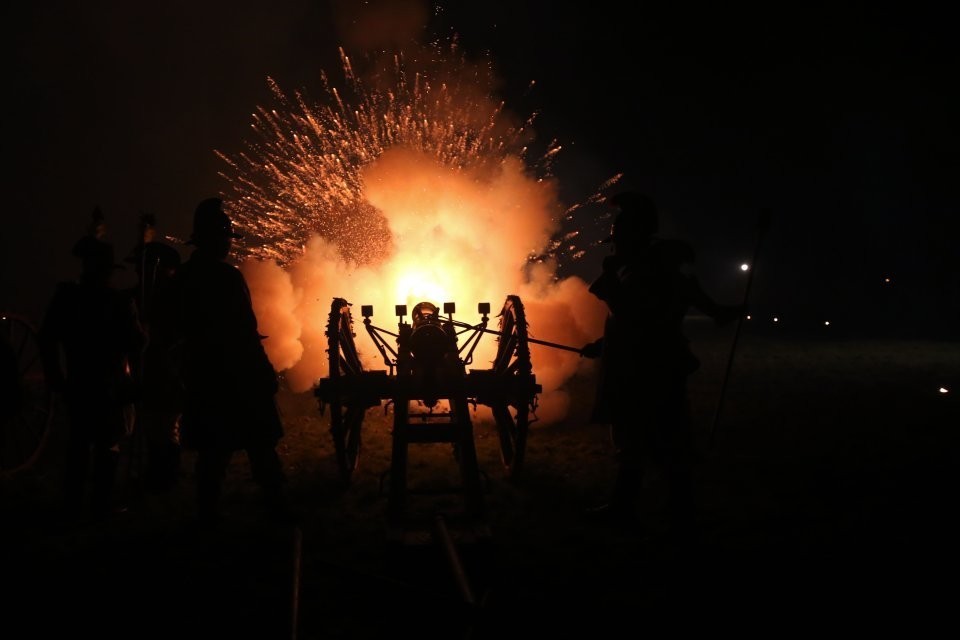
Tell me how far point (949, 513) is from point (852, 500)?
589 millimetres

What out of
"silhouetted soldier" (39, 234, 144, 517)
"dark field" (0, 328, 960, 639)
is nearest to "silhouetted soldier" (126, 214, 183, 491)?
"dark field" (0, 328, 960, 639)

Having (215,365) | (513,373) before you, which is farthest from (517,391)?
(215,365)

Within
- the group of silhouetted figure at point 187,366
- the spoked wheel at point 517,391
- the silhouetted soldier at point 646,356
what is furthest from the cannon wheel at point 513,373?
the group of silhouetted figure at point 187,366

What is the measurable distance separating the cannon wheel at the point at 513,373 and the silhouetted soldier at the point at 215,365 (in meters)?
1.97

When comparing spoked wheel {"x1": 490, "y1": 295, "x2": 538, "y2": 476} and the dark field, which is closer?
the dark field

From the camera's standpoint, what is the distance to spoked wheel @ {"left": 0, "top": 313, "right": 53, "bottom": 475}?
9.09 feet

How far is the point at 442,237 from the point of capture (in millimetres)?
10969

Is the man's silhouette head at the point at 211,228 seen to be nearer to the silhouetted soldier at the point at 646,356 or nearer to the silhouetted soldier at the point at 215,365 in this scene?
the silhouetted soldier at the point at 215,365

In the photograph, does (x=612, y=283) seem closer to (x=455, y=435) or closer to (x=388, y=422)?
(x=455, y=435)

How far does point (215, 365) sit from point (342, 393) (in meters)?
1.12

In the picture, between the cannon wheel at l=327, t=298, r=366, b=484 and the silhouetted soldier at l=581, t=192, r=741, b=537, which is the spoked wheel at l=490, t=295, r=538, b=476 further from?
the cannon wheel at l=327, t=298, r=366, b=484

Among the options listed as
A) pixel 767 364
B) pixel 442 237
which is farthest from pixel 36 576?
pixel 767 364

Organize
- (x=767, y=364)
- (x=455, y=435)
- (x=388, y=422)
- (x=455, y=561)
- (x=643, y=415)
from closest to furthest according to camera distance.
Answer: (x=455, y=561), (x=643, y=415), (x=455, y=435), (x=388, y=422), (x=767, y=364)

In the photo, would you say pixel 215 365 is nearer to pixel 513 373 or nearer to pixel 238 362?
pixel 238 362
